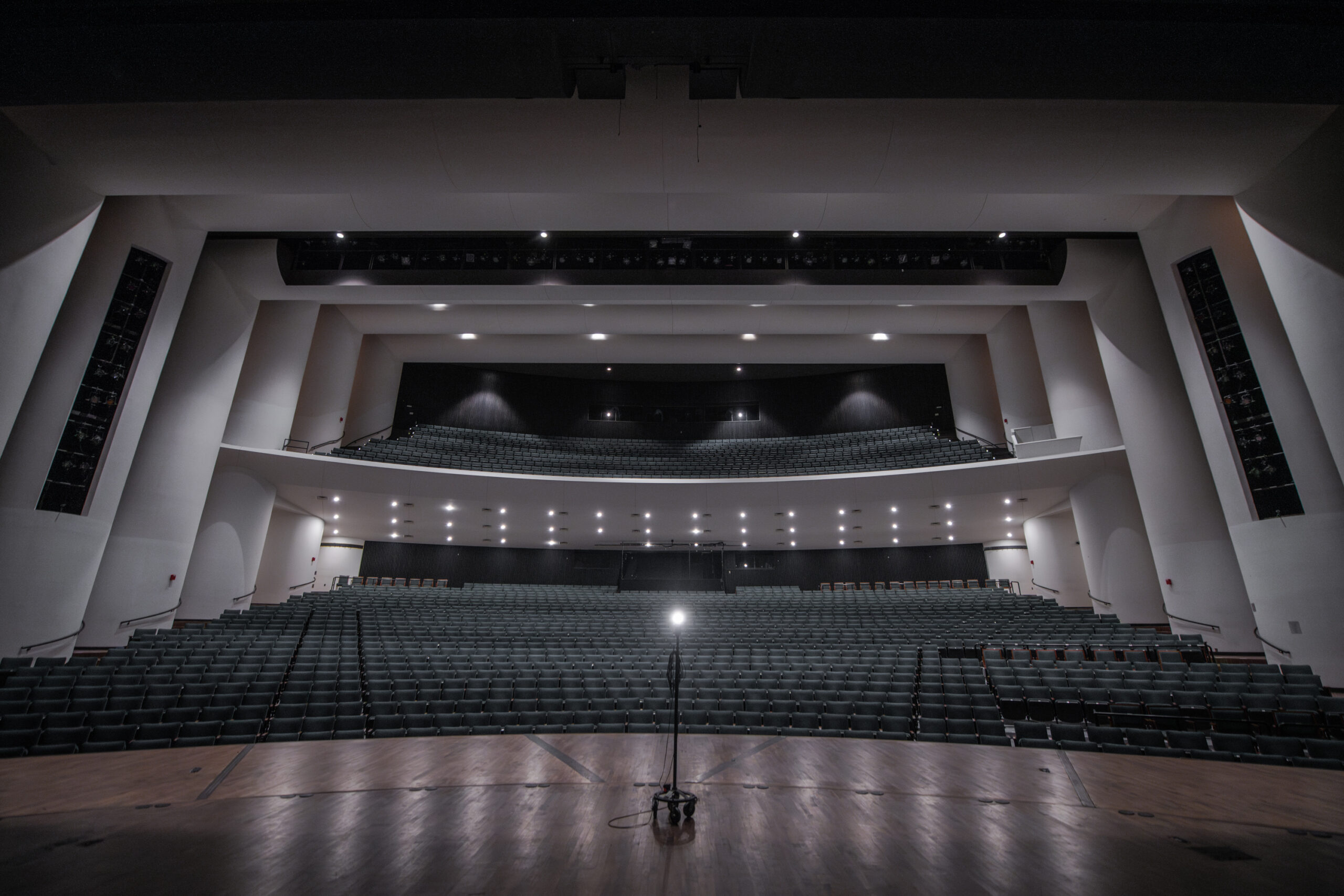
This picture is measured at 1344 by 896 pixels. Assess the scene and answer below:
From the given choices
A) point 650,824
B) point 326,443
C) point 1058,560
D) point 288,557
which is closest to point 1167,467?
point 1058,560

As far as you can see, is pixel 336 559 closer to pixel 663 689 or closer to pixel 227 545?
pixel 227 545

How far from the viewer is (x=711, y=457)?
18.7 metres

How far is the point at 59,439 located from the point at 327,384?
718 centimetres

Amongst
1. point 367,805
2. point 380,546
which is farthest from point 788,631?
point 380,546

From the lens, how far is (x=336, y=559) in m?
17.1

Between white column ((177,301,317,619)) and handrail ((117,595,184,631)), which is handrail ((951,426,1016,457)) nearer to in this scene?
white column ((177,301,317,619))

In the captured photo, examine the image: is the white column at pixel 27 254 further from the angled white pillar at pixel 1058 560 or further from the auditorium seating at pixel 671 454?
the angled white pillar at pixel 1058 560

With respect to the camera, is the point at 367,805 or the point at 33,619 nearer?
the point at 367,805

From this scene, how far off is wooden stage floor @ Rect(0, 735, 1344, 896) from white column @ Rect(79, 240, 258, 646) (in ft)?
18.7

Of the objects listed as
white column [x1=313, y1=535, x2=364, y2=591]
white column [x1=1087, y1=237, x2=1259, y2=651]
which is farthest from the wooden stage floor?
white column [x1=313, y1=535, x2=364, y2=591]

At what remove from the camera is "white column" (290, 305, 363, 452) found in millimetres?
14328

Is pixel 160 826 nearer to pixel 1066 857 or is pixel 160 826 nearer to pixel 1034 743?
pixel 1066 857

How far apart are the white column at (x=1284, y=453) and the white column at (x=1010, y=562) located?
7.88 metres

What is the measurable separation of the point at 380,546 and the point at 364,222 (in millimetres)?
11514
